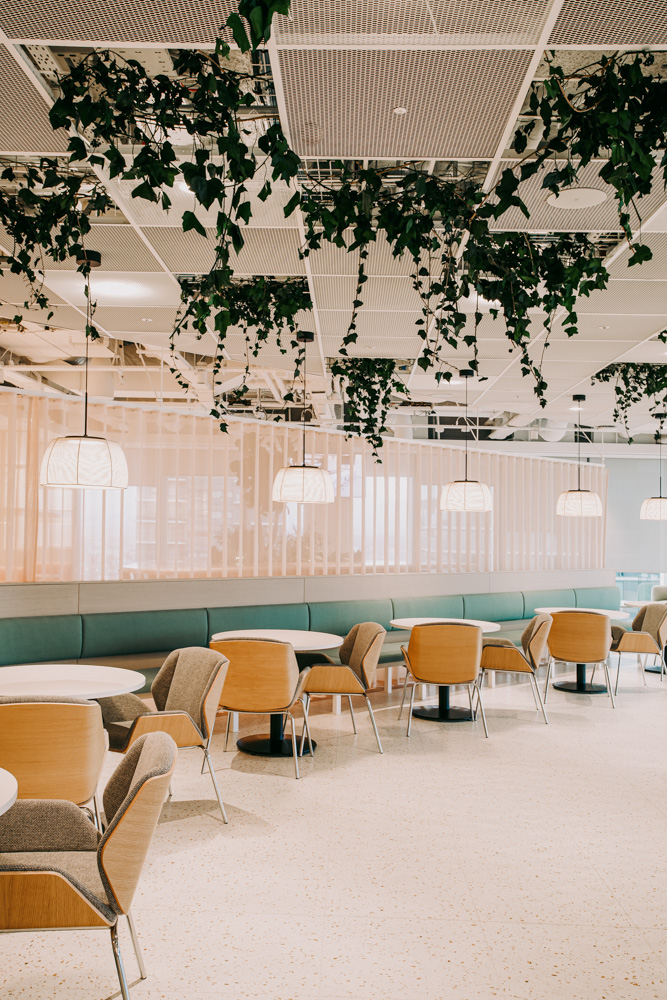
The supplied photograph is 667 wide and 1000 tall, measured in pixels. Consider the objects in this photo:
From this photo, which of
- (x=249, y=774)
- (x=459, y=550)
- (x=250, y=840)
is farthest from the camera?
(x=459, y=550)

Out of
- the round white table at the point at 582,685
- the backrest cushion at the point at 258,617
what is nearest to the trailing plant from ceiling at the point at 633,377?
the round white table at the point at 582,685

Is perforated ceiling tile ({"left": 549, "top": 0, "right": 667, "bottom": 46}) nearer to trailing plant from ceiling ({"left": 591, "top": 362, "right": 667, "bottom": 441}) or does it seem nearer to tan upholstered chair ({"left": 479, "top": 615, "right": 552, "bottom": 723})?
tan upholstered chair ({"left": 479, "top": 615, "right": 552, "bottom": 723})

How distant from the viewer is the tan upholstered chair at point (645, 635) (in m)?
8.39

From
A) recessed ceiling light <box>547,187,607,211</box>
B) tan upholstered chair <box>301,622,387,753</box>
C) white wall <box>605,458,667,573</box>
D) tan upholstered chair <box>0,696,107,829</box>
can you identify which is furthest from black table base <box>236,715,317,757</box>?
white wall <box>605,458,667,573</box>

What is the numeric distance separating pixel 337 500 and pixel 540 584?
3623 millimetres

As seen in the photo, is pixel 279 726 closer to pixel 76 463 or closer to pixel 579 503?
pixel 76 463

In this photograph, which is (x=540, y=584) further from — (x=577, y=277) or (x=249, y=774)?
(x=577, y=277)

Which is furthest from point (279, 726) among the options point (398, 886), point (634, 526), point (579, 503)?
point (634, 526)

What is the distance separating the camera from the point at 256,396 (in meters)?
10.5

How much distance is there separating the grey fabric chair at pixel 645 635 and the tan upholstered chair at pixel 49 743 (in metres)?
6.69

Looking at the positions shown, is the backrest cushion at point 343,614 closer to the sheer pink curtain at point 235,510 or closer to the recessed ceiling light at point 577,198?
the sheer pink curtain at point 235,510

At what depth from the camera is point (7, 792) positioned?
222 cm

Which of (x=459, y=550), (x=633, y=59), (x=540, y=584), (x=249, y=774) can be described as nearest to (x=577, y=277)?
(x=633, y=59)

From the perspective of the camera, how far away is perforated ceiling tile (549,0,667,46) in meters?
2.45
